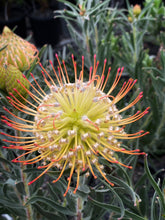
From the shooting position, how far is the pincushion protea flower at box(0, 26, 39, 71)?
80 centimetres

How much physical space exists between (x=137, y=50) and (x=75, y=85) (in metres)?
0.75

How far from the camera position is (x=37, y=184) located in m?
0.87

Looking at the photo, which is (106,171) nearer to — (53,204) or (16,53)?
(53,204)

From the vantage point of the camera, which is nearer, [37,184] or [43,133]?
[43,133]

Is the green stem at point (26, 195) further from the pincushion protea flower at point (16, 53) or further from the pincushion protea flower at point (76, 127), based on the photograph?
the pincushion protea flower at point (16, 53)

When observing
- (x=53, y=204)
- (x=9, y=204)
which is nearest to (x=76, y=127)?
(x=53, y=204)

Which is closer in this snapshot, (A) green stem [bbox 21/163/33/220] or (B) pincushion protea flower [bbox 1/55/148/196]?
(B) pincushion protea flower [bbox 1/55/148/196]

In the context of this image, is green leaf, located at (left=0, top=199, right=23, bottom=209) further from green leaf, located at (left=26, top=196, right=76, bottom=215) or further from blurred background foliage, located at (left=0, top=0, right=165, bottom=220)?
green leaf, located at (left=26, top=196, right=76, bottom=215)

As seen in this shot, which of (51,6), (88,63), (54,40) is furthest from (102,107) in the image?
(51,6)

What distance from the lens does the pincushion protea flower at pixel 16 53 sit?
0.80 metres

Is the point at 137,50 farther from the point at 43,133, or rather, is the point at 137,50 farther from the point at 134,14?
the point at 43,133

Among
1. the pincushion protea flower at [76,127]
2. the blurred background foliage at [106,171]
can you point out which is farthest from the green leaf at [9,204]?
the pincushion protea flower at [76,127]

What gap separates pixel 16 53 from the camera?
2.67 feet

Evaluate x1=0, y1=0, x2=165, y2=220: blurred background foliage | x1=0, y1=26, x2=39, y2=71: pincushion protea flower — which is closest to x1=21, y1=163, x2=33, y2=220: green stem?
x1=0, y1=0, x2=165, y2=220: blurred background foliage
